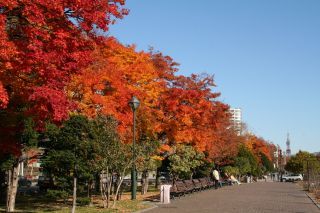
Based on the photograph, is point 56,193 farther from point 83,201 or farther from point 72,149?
point 83,201

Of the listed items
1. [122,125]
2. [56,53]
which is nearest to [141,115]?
[122,125]

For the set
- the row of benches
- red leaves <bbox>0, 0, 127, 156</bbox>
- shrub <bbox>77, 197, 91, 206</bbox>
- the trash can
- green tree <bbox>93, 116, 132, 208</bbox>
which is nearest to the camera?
red leaves <bbox>0, 0, 127, 156</bbox>

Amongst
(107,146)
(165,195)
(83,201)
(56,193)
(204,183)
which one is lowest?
(83,201)

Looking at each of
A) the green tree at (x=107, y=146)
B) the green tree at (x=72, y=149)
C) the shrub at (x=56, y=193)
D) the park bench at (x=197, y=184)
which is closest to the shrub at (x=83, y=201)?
the shrub at (x=56, y=193)

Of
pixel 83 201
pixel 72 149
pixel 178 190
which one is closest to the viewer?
Result: pixel 72 149

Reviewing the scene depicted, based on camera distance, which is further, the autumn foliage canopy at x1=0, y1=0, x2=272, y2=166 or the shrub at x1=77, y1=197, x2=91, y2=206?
the shrub at x1=77, y1=197, x2=91, y2=206

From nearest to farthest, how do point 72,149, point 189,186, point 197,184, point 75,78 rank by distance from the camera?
point 72,149
point 75,78
point 189,186
point 197,184

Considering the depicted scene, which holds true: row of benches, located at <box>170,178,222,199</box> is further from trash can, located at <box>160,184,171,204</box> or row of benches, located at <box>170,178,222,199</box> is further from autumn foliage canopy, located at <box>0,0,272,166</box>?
autumn foliage canopy, located at <box>0,0,272,166</box>

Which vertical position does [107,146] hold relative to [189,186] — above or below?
above

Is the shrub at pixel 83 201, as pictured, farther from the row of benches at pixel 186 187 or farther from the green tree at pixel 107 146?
the row of benches at pixel 186 187

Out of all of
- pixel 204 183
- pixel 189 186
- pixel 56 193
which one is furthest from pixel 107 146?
pixel 204 183

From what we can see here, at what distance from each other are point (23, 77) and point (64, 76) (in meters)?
2.26

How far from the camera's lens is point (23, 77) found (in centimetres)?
1449

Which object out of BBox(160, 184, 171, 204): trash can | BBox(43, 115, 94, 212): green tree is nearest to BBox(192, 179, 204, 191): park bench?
BBox(160, 184, 171, 204): trash can
